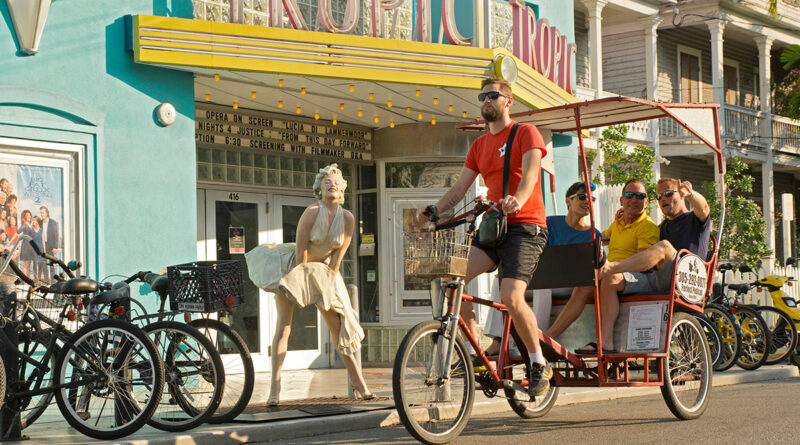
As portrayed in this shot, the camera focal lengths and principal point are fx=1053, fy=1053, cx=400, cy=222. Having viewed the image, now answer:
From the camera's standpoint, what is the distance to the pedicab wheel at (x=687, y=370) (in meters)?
7.54

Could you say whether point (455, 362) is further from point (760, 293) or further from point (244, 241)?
point (760, 293)

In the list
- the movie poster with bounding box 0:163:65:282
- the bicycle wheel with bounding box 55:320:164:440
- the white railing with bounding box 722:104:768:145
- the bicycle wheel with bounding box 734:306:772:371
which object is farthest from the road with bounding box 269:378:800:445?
the white railing with bounding box 722:104:768:145

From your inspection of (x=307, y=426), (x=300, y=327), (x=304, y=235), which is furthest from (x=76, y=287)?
(x=300, y=327)

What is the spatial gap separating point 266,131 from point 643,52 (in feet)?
40.9

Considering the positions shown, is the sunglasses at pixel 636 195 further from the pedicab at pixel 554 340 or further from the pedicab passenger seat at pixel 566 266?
the pedicab passenger seat at pixel 566 266

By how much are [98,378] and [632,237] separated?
4.18 m

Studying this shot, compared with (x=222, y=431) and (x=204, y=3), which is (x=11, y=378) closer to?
(x=222, y=431)

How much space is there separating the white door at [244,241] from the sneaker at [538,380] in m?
6.86

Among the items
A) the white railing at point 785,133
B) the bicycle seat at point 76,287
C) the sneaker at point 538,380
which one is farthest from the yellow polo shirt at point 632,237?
the white railing at point 785,133

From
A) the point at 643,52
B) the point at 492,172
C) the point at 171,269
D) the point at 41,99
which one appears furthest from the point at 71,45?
the point at 643,52

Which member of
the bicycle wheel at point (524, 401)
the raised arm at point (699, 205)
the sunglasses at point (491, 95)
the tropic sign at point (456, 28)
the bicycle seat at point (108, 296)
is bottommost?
the bicycle wheel at point (524, 401)

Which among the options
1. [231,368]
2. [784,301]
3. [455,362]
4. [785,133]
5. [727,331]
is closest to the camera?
[455,362]

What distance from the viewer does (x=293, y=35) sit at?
10484 millimetres

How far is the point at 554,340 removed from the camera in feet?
24.1
